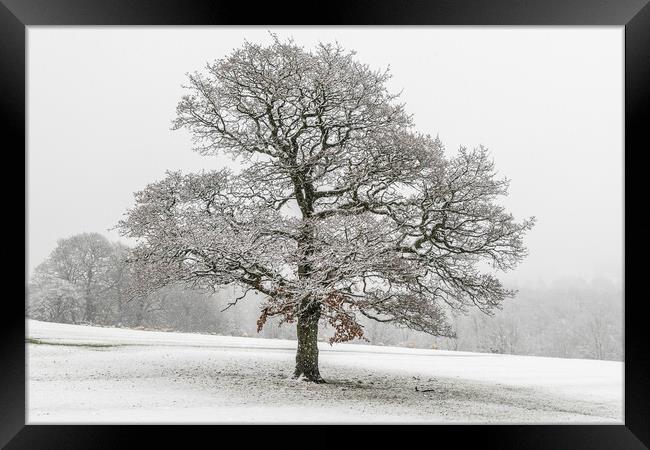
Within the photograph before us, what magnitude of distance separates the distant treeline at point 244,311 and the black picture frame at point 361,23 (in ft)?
19.5

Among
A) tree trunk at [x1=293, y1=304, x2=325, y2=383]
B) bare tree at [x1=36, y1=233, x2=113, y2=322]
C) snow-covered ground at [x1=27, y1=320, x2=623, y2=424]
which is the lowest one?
snow-covered ground at [x1=27, y1=320, x2=623, y2=424]

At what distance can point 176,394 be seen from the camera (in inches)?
324

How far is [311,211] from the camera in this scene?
9.21 m

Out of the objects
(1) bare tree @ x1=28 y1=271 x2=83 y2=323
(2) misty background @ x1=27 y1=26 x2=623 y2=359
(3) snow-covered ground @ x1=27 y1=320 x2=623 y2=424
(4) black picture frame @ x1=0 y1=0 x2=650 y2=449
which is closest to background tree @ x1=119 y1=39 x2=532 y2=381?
(2) misty background @ x1=27 y1=26 x2=623 y2=359

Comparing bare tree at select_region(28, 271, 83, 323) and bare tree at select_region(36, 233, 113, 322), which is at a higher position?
bare tree at select_region(36, 233, 113, 322)

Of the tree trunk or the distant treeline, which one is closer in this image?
the tree trunk

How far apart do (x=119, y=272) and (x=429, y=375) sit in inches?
269

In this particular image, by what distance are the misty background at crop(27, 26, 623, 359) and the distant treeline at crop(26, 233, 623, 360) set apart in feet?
0.49

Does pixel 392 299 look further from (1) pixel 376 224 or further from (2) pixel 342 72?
(2) pixel 342 72

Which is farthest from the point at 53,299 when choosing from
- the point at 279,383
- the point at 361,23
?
the point at 361,23

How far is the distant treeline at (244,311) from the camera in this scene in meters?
13.0

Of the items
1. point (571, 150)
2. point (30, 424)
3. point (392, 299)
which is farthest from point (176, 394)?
point (571, 150)

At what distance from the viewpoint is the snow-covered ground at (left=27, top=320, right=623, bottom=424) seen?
7406 mm

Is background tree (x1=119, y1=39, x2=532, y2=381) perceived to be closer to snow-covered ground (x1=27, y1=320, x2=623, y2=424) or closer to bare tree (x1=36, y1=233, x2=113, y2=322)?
snow-covered ground (x1=27, y1=320, x2=623, y2=424)
